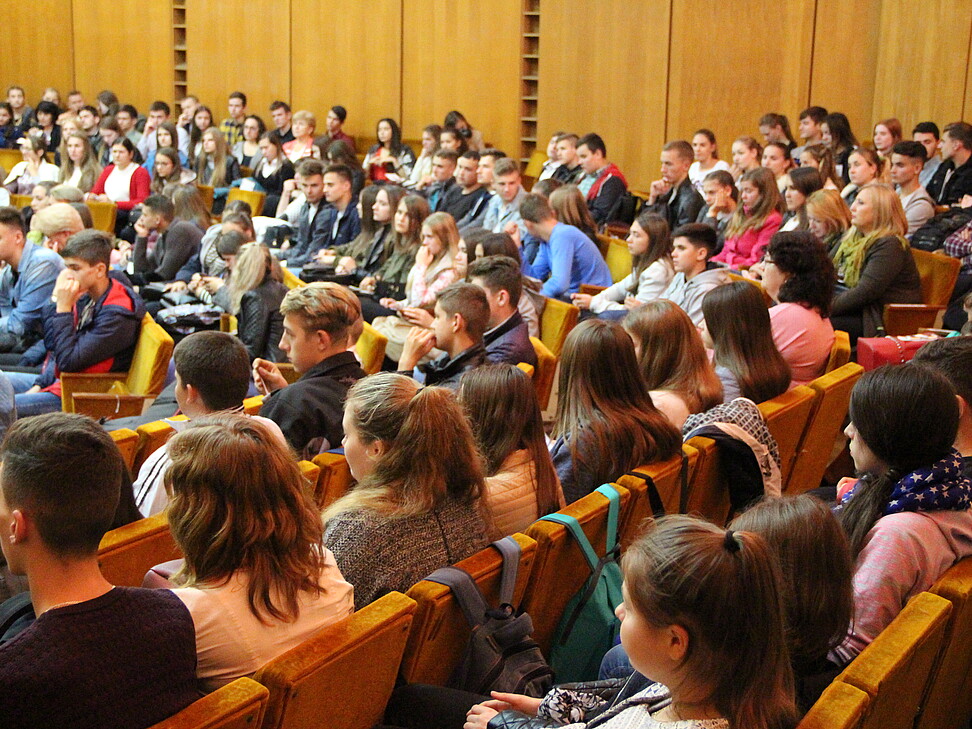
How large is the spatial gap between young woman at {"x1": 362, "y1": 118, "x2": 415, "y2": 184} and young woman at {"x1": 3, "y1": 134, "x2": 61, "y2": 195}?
290 centimetres

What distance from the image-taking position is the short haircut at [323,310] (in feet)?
11.5

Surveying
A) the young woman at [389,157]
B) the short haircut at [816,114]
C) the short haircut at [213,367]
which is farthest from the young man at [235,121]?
the short haircut at [213,367]

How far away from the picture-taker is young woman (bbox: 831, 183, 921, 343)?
5102 millimetres

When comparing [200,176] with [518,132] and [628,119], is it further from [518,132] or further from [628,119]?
[628,119]

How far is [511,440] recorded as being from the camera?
2596 mm

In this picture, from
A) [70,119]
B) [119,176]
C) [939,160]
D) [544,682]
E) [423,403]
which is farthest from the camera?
[70,119]

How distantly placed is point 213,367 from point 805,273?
2.34m

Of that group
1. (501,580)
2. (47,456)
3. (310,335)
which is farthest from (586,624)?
(310,335)

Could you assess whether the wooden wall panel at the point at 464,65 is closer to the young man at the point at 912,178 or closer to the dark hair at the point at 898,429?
the young man at the point at 912,178

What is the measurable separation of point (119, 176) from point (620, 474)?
25.1 ft

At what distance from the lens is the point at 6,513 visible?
1.74 meters

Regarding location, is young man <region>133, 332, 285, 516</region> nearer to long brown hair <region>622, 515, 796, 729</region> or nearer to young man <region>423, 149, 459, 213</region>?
long brown hair <region>622, 515, 796, 729</region>

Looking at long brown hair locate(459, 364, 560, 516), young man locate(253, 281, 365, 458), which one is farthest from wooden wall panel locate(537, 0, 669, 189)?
long brown hair locate(459, 364, 560, 516)

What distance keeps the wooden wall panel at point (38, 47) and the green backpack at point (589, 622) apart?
Answer: 13870 mm
